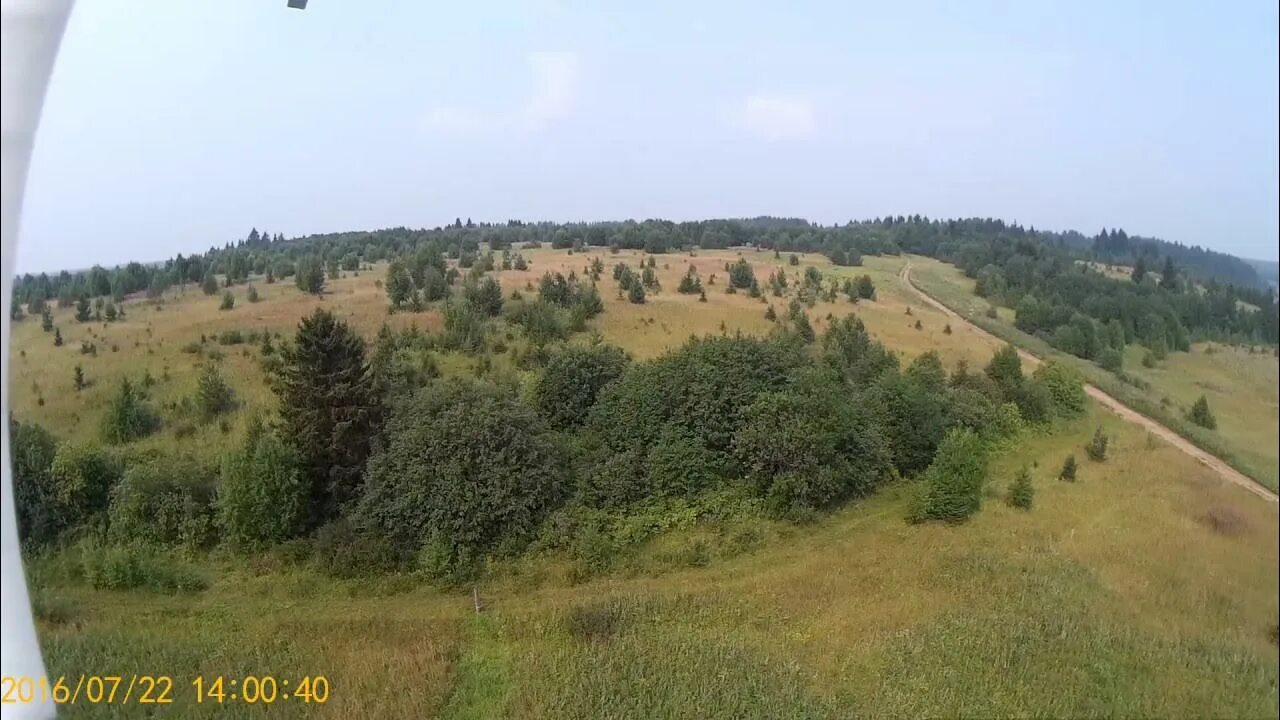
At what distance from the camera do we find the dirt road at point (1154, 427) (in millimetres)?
3363

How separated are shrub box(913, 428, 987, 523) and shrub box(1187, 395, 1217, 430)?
1.31 meters

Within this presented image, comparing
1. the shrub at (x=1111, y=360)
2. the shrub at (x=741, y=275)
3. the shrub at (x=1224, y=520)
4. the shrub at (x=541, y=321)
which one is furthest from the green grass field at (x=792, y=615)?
the shrub at (x=741, y=275)

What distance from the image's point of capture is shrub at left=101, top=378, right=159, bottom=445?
5152mm

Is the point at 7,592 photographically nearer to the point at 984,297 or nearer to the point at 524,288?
the point at 524,288

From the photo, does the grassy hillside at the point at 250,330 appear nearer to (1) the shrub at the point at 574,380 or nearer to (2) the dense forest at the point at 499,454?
(2) the dense forest at the point at 499,454

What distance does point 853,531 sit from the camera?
4.89m

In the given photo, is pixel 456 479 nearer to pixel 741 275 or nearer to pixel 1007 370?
pixel 741 275

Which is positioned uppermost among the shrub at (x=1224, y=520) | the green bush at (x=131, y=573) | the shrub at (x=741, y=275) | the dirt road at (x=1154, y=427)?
the shrub at (x=741, y=275)

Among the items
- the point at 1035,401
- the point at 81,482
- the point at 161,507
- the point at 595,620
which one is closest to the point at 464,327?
the point at 161,507

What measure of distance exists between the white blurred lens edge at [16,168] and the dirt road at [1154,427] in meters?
5.47

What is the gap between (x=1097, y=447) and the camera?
15.2 ft

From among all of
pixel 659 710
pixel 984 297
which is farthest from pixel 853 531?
pixel 984 297

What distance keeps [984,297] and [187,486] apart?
6.49 meters

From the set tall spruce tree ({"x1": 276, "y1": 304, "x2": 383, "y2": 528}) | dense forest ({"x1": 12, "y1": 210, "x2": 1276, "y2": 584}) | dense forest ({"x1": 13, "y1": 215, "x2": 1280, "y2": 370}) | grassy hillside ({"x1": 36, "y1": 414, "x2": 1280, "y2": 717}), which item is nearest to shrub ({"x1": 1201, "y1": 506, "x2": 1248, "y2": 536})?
grassy hillside ({"x1": 36, "y1": 414, "x2": 1280, "y2": 717})
